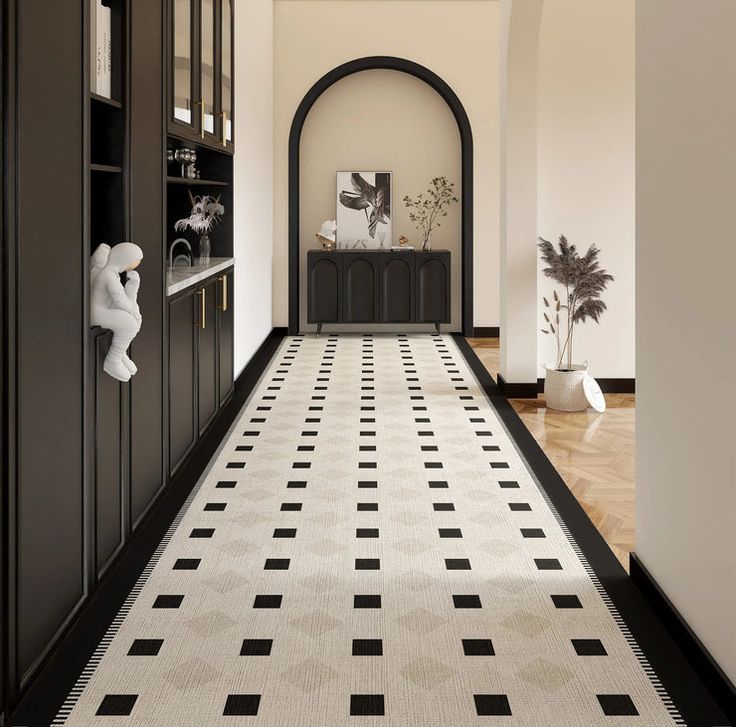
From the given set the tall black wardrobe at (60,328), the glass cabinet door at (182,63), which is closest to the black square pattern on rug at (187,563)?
the tall black wardrobe at (60,328)

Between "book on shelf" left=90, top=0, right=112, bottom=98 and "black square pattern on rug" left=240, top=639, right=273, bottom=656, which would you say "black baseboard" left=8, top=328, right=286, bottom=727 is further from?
"book on shelf" left=90, top=0, right=112, bottom=98

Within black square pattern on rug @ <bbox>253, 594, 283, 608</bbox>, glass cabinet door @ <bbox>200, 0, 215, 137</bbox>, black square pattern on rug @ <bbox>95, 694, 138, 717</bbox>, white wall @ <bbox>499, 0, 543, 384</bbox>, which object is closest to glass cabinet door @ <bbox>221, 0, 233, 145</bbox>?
glass cabinet door @ <bbox>200, 0, 215, 137</bbox>

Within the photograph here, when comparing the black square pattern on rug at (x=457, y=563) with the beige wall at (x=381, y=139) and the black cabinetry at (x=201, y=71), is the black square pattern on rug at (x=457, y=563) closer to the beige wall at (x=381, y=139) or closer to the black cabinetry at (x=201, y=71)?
the black cabinetry at (x=201, y=71)

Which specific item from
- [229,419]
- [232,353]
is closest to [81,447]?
[229,419]

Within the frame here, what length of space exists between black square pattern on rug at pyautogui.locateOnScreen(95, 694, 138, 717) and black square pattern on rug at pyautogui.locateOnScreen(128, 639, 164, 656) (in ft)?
0.82

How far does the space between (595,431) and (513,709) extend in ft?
11.9

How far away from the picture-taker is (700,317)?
2.70m

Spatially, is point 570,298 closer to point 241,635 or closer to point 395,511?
point 395,511

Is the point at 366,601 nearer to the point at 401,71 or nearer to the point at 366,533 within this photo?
the point at 366,533

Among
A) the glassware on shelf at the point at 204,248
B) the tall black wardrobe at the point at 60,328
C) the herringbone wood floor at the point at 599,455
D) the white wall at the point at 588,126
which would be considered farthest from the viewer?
the white wall at the point at 588,126

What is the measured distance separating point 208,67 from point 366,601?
3.70 metres

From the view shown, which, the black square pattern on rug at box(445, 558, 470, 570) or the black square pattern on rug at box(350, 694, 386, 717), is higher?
the black square pattern on rug at box(445, 558, 470, 570)

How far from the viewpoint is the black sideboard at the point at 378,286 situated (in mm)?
9984

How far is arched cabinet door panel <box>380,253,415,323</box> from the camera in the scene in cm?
1001
